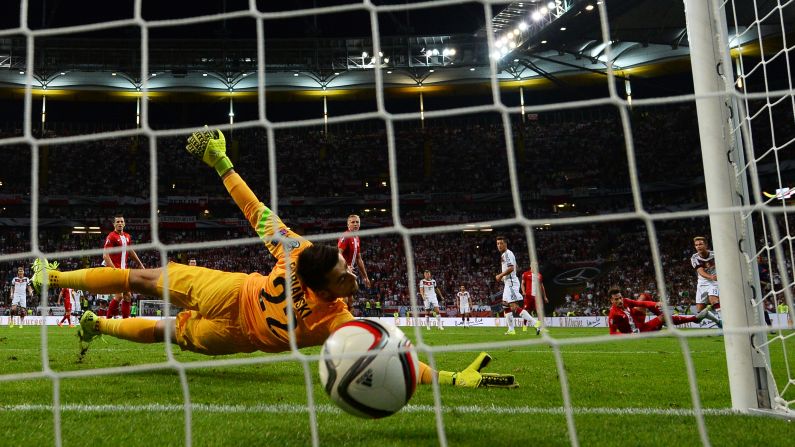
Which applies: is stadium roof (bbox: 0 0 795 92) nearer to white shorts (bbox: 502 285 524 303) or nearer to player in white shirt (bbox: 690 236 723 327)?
white shorts (bbox: 502 285 524 303)

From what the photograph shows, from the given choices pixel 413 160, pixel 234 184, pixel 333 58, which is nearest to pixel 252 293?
pixel 234 184

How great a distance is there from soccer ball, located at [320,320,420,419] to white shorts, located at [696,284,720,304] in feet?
30.9

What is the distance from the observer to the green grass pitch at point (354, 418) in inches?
113

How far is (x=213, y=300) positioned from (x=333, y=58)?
2352 centimetres

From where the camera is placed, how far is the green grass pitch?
2.86 m

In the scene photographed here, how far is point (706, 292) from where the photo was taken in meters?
10.9

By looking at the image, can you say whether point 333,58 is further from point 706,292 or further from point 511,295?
point 706,292

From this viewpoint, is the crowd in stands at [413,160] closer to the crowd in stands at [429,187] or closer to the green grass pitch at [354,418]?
the crowd in stands at [429,187]

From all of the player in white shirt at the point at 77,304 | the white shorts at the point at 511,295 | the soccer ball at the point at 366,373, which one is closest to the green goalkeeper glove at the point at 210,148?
the soccer ball at the point at 366,373

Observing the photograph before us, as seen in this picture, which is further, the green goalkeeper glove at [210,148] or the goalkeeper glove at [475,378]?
the green goalkeeper glove at [210,148]

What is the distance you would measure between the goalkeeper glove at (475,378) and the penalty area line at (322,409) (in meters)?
0.47

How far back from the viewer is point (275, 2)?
1112 inches

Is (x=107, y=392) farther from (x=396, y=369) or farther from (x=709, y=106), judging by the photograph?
(x=709, y=106)

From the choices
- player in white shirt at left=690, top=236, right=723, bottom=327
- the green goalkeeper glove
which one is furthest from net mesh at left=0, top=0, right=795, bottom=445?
player in white shirt at left=690, top=236, right=723, bottom=327
